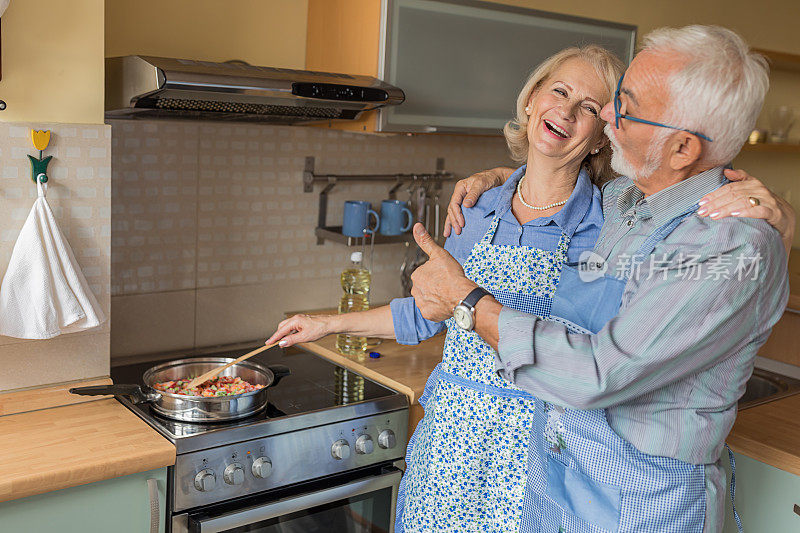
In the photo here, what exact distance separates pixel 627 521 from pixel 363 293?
A: 139cm

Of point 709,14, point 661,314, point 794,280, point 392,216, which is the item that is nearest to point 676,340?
point 661,314

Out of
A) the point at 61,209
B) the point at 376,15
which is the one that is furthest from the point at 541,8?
the point at 61,209

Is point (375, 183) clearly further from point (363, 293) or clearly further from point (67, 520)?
point (67, 520)

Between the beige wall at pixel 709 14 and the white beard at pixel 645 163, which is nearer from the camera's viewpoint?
the white beard at pixel 645 163

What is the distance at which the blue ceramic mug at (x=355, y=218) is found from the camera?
248 centimetres

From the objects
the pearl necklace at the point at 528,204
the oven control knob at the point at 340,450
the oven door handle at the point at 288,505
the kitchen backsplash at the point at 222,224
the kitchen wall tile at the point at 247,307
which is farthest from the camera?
the kitchen wall tile at the point at 247,307

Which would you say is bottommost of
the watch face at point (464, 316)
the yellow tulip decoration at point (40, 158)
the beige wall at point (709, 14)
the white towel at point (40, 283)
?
the white towel at point (40, 283)

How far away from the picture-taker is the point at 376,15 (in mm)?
2105

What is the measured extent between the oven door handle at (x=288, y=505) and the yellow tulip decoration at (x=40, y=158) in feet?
2.69

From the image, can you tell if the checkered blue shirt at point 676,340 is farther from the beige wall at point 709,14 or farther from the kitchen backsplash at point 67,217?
the beige wall at point 709,14

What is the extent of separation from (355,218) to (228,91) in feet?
2.44

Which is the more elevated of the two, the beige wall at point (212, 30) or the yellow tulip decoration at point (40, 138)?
the beige wall at point (212, 30)

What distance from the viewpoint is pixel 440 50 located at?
220cm

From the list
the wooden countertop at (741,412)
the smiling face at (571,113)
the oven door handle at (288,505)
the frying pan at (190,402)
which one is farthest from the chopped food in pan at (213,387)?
the smiling face at (571,113)
